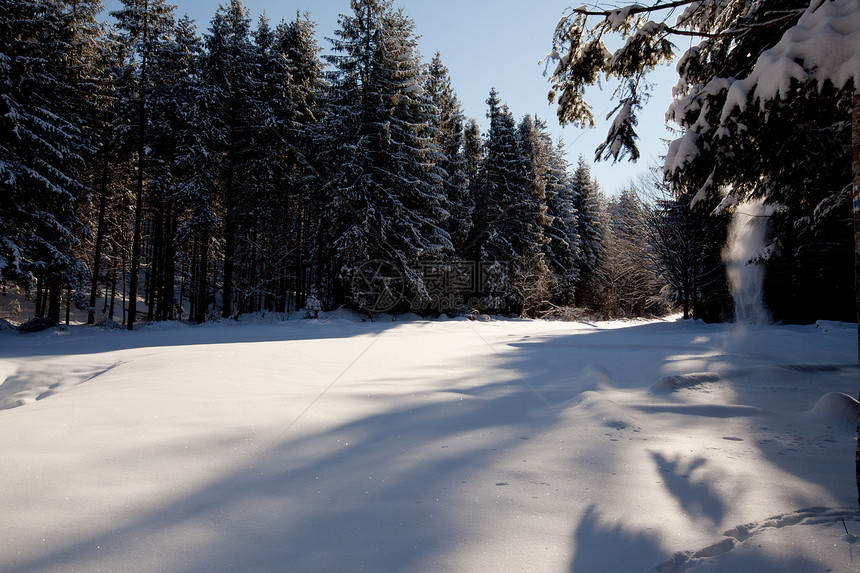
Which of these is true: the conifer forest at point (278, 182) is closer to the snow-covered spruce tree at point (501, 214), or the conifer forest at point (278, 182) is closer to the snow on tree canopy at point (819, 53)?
the snow-covered spruce tree at point (501, 214)

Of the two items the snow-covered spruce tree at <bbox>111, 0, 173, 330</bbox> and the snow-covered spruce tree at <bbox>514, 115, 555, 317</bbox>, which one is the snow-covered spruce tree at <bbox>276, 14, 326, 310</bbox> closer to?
the snow-covered spruce tree at <bbox>111, 0, 173, 330</bbox>

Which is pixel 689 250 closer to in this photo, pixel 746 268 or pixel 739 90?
pixel 746 268

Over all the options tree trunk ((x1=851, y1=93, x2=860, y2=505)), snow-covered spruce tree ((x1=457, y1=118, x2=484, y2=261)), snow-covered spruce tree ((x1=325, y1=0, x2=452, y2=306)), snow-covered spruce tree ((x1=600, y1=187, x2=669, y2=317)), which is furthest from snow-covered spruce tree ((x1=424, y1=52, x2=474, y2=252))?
tree trunk ((x1=851, y1=93, x2=860, y2=505))

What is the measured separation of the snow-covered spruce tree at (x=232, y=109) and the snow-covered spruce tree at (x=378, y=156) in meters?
4.25

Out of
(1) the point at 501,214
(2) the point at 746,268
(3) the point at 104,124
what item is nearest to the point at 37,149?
(3) the point at 104,124

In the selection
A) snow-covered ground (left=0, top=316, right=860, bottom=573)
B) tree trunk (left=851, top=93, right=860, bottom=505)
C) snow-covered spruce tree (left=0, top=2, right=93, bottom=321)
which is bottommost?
snow-covered ground (left=0, top=316, right=860, bottom=573)

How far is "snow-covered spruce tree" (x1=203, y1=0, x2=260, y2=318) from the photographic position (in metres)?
19.0

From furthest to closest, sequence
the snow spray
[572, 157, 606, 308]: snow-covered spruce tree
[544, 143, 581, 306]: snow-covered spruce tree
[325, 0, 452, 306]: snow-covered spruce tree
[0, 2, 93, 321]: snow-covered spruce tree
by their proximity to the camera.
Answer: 1. [572, 157, 606, 308]: snow-covered spruce tree
2. [544, 143, 581, 306]: snow-covered spruce tree
3. [325, 0, 452, 306]: snow-covered spruce tree
4. [0, 2, 93, 321]: snow-covered spruce tree
5. the snow spray

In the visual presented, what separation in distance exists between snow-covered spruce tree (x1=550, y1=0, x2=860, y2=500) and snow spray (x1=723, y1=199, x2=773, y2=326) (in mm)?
8187

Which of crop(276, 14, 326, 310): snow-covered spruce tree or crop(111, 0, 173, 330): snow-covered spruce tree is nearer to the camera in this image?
crop(111, 0, 173, 330): snow-covered spruce tree

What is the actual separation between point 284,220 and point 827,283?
936 inches

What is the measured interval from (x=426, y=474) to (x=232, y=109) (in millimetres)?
22039

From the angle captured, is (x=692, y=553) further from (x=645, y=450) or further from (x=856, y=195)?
(x=856, y=195)

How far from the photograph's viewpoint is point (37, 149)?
48.3 ft
